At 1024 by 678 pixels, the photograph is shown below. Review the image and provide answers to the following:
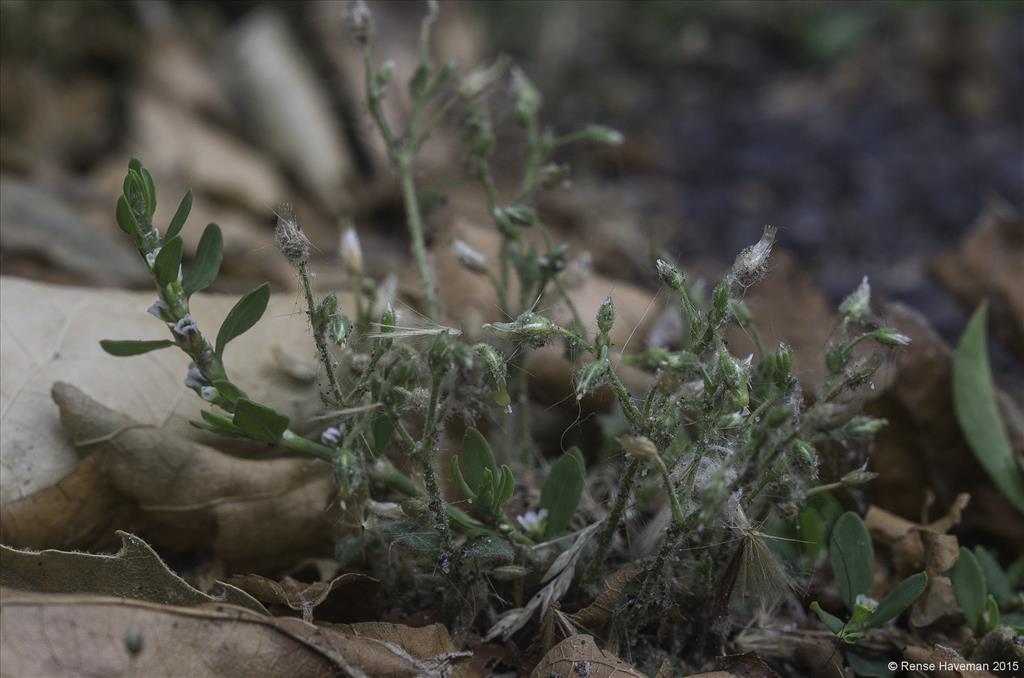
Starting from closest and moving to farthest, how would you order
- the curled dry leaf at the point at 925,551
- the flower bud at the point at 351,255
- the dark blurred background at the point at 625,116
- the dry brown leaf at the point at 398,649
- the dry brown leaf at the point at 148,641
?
the dry brown leaf at the point at 148,641 → the dry brown leaf at the point at 398,649 → the curled dry leaf at the point at 925,551 → the flower bud at the point at 351,255 → the dark blurred background at the point at 625,116

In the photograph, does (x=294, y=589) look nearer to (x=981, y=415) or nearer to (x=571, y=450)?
(x=571, y=450)

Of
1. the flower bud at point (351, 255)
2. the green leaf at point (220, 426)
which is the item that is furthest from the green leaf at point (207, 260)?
the flower bud at point (351, 255)

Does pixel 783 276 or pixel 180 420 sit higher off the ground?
pixel 783 276

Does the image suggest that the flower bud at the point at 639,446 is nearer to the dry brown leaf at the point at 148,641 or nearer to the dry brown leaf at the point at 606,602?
the dry brown leaf at the point at 606,602

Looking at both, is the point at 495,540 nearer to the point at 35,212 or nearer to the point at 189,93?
the point at 35,212

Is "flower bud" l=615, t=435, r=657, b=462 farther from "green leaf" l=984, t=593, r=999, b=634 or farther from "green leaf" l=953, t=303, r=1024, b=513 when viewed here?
"green leaf" l=953, t=303, r=1024, b=513

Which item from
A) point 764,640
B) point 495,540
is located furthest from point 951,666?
point 495,540
